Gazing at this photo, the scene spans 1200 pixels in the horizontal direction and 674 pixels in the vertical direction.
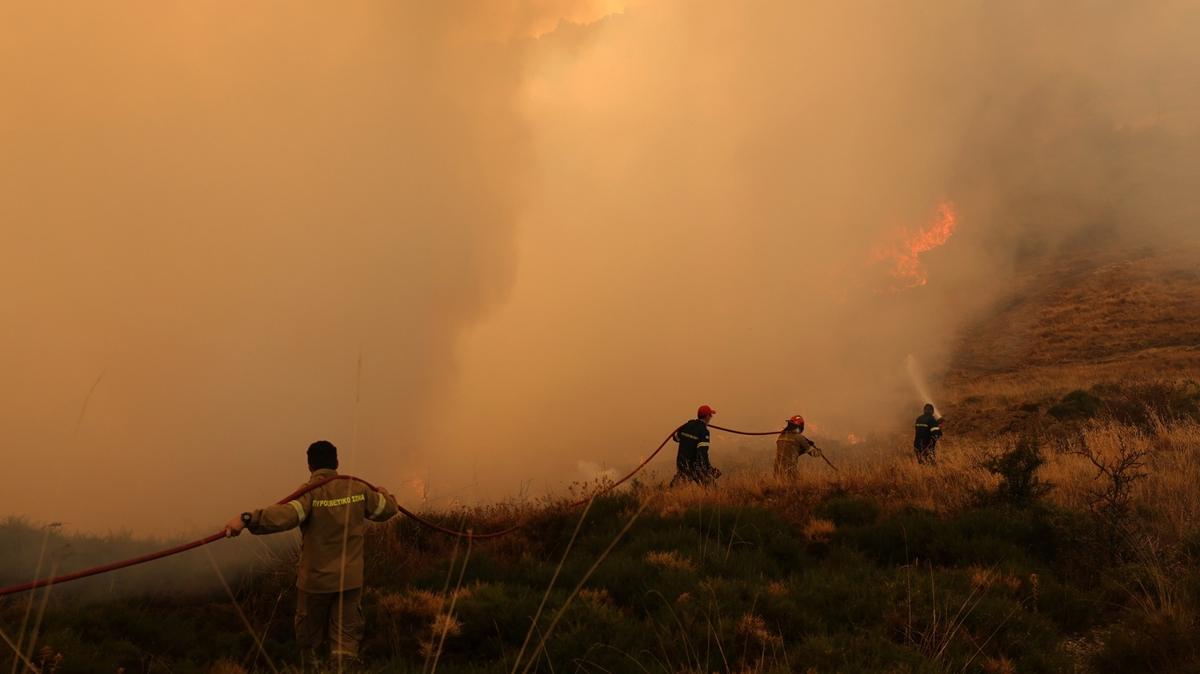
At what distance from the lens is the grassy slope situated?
5594 mm

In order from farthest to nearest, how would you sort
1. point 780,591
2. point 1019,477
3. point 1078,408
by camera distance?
point 1078,408 → point 1019,477 → point 780,591

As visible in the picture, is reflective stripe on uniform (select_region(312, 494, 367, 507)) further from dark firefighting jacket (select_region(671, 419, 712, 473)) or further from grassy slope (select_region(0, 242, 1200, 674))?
dark firefighting jacket (select_region(671, 419, 712, 473))

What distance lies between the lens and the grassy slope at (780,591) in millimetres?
5594

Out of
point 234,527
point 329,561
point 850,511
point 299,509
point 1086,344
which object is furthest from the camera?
point 1086,344

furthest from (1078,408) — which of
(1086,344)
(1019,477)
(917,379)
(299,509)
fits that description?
(299,509)

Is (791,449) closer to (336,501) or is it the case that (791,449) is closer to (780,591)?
(780,591)

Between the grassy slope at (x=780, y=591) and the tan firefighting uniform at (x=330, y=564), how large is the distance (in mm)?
394

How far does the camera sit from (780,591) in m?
6.72

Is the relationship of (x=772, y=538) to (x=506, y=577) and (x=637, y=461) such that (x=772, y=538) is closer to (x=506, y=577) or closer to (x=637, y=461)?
(x=506, y=577)

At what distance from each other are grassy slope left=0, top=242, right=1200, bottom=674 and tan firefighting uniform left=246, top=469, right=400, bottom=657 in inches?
15.5

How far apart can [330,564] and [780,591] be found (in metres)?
3.96

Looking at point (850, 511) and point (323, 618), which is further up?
point (850, 511)

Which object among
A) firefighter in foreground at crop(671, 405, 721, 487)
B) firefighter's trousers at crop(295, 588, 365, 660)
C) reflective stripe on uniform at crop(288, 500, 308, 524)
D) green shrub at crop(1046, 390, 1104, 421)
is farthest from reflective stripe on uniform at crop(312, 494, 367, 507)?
green shrub at crop(1046, 390, 1104, 421)

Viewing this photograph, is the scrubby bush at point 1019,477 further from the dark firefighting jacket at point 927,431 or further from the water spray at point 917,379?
the water spray at point 917,379
